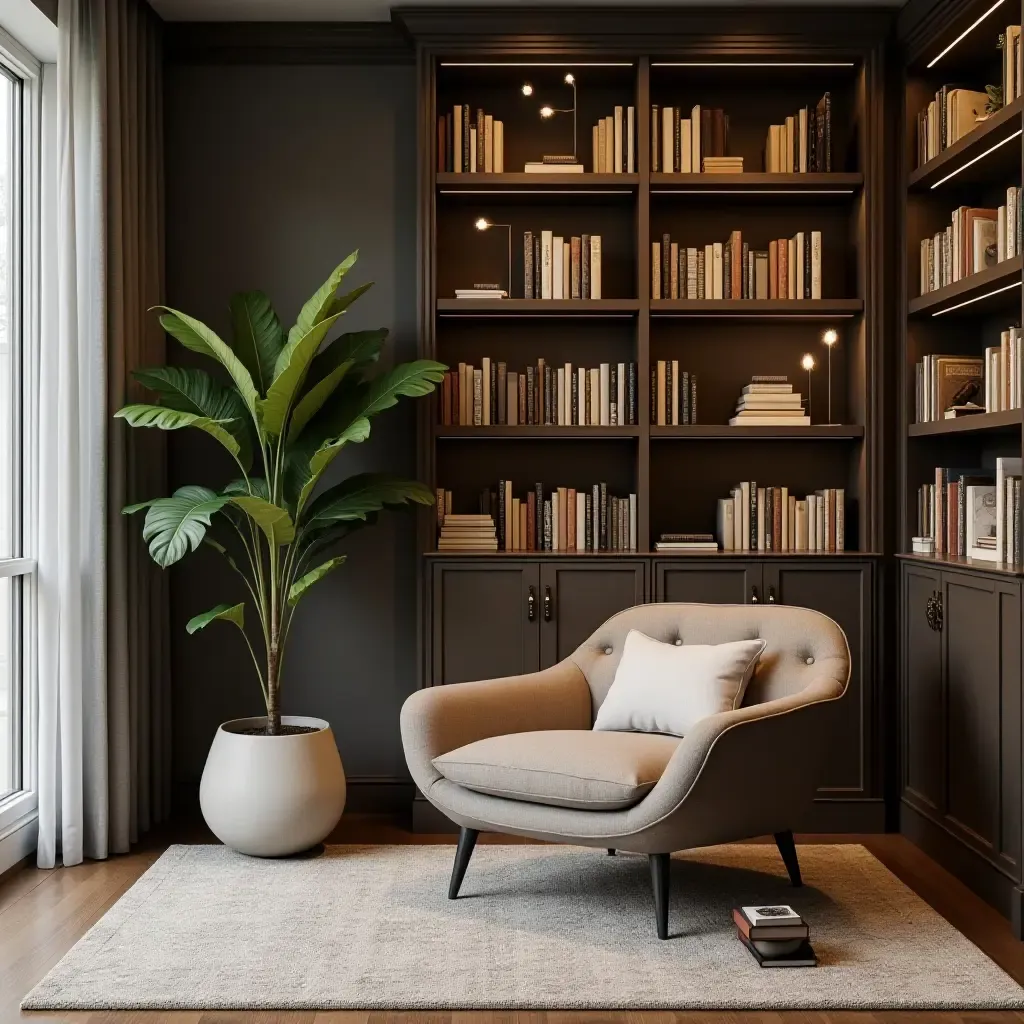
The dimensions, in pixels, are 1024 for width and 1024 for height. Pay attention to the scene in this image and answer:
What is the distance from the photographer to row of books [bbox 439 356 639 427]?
4156mm

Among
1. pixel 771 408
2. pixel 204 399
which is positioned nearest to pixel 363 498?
pixel 204 399

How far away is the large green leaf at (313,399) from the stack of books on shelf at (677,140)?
4.60 feet

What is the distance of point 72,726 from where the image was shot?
139 inches

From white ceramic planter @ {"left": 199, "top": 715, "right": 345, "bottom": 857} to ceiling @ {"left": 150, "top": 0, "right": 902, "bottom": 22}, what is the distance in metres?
2.54

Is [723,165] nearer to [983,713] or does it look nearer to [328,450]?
[328,450]

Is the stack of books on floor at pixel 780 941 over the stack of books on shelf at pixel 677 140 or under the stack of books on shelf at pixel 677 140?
under

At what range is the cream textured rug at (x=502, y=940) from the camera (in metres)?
2.55

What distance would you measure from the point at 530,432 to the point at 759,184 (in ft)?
3.97

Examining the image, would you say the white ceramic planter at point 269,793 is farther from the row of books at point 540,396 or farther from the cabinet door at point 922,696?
the cabinet door at point 922,696

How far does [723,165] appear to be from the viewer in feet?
13.5

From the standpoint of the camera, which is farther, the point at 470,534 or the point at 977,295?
the point at 470,534

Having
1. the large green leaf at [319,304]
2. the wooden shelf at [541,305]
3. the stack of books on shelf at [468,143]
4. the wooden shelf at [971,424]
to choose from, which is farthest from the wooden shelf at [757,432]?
the large green leaf at [319,304]

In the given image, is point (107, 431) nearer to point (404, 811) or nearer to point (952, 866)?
point (404, 811)

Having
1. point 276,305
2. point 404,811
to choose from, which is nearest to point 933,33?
point 276,305
